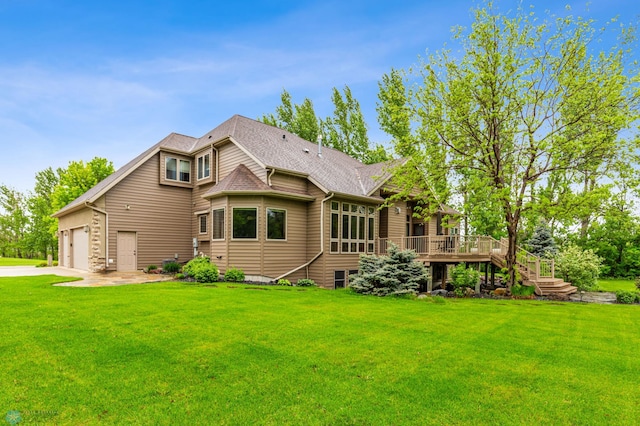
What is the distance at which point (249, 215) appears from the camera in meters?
14.6

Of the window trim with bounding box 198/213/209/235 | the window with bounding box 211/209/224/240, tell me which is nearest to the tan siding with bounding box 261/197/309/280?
the window with bounding box 211/209/224/240

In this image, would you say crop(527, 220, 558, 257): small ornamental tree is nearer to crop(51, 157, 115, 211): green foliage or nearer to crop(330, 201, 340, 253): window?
crop(330, 201, 340, 253): window

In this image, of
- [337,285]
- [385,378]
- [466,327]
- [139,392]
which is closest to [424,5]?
[337,285]

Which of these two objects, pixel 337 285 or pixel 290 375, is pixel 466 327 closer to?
pixel 290 375

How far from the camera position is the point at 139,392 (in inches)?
148

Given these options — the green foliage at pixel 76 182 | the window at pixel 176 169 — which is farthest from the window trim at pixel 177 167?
the green foliage at pixel 76 182

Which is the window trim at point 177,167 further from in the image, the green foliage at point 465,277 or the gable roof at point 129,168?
the green foliage at point 465,277

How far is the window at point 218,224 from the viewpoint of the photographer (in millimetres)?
15039

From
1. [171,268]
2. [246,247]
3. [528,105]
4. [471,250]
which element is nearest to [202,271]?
[246,247]

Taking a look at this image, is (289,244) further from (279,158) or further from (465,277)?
(465,277)

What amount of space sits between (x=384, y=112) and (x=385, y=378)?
1102 inches

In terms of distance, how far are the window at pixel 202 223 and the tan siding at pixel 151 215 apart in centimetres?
90

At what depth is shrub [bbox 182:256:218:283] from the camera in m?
13.4

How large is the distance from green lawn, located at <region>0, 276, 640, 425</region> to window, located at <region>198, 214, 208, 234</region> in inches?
376
